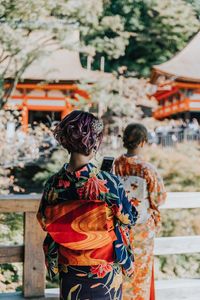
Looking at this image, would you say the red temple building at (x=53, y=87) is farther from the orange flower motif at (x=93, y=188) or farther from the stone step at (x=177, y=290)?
the orange flower motif at (x=93, y=188)

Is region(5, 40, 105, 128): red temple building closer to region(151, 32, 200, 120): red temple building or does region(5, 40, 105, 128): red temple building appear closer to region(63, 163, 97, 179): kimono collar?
region(151, 32, 200, 120): red temple building

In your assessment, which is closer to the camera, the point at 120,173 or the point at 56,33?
the point at 120,173

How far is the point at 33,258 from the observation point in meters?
2.35

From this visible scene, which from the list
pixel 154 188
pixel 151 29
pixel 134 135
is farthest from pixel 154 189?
pixel 151 29

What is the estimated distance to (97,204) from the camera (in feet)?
5.46

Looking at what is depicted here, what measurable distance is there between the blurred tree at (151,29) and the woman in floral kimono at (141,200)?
15.8 m

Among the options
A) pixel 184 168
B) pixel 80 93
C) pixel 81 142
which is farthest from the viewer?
pixel 80 93

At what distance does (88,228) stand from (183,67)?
14207 mm

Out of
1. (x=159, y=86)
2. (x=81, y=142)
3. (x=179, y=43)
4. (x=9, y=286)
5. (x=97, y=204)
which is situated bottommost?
(x=9, y=286)

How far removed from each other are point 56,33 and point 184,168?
3.98 m

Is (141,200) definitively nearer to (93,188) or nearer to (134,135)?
(134,135)

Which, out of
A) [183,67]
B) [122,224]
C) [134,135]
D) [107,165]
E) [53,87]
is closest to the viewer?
[122,224]

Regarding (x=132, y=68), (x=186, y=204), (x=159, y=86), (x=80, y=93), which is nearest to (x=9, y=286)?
(x=186, y=204)

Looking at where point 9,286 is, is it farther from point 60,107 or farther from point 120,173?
point 60,107
